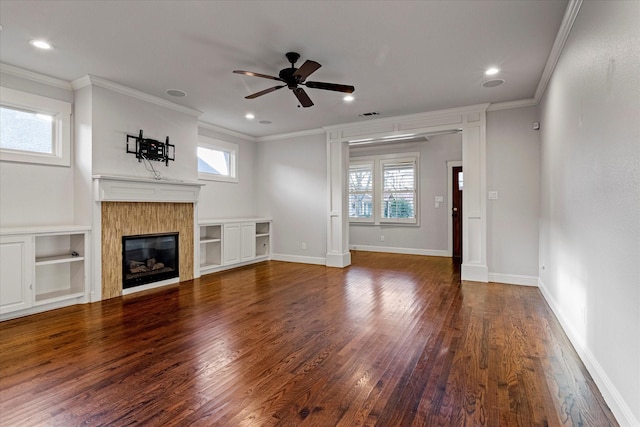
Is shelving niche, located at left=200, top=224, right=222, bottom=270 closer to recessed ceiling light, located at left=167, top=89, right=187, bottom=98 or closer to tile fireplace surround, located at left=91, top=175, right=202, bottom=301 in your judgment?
tile fireplace surround, located at left=91, top=175, right=202, bottom=301

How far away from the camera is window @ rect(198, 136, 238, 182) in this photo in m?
5.95

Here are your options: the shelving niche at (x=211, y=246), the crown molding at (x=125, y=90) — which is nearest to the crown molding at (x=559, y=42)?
the crown molding at (x=125, y=90)

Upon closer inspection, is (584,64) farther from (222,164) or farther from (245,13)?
(222,164)

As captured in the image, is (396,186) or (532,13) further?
(396,186)

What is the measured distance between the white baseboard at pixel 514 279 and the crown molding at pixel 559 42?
2552 mm

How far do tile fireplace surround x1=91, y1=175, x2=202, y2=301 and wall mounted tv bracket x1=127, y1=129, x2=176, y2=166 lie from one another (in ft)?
1.27

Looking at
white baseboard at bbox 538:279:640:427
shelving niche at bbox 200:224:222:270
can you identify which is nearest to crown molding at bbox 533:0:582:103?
white baseboard at bbox 538:279:640:427

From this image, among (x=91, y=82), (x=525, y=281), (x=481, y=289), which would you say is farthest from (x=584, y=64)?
(x=91, y=82)

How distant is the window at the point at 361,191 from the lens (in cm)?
834

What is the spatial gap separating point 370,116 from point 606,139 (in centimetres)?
381

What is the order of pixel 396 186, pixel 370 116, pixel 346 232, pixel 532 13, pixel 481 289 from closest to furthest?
pixel 532 13, pixel 481 289, pixel 370 116, pixel 346 232, pixel 396 186

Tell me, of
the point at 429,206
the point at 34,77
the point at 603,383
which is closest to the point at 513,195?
the point at 429,206

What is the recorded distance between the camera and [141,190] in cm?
430

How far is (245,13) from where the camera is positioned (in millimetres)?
2586
